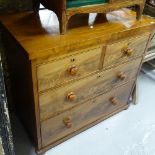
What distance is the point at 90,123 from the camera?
5.07 ft

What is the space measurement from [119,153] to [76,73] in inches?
27.2

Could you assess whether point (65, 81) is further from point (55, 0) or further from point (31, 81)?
point (55, 0)

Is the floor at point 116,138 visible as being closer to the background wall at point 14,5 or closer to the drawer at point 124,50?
the drawer at point 124,50

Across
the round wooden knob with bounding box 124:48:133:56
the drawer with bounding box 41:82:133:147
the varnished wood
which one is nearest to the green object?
the varnished wood

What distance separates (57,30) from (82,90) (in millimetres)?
375

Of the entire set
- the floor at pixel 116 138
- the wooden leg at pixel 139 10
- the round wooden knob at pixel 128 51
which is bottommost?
the floor at pixel 116 138

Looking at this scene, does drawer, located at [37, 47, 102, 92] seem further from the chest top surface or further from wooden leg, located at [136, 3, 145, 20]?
wooden leg, located at [136, 3, 145, 20]

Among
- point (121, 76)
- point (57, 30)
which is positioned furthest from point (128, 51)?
point (57, 30)

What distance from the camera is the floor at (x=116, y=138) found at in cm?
144

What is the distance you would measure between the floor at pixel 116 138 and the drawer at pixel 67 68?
565 millimetres

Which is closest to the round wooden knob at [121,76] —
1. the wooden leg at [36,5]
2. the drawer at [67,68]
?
the drawer at [67,68]

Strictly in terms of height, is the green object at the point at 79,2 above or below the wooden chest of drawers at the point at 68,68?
above

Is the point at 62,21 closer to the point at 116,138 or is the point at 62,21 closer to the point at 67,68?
the point at 67,68

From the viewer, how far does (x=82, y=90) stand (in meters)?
1.24
